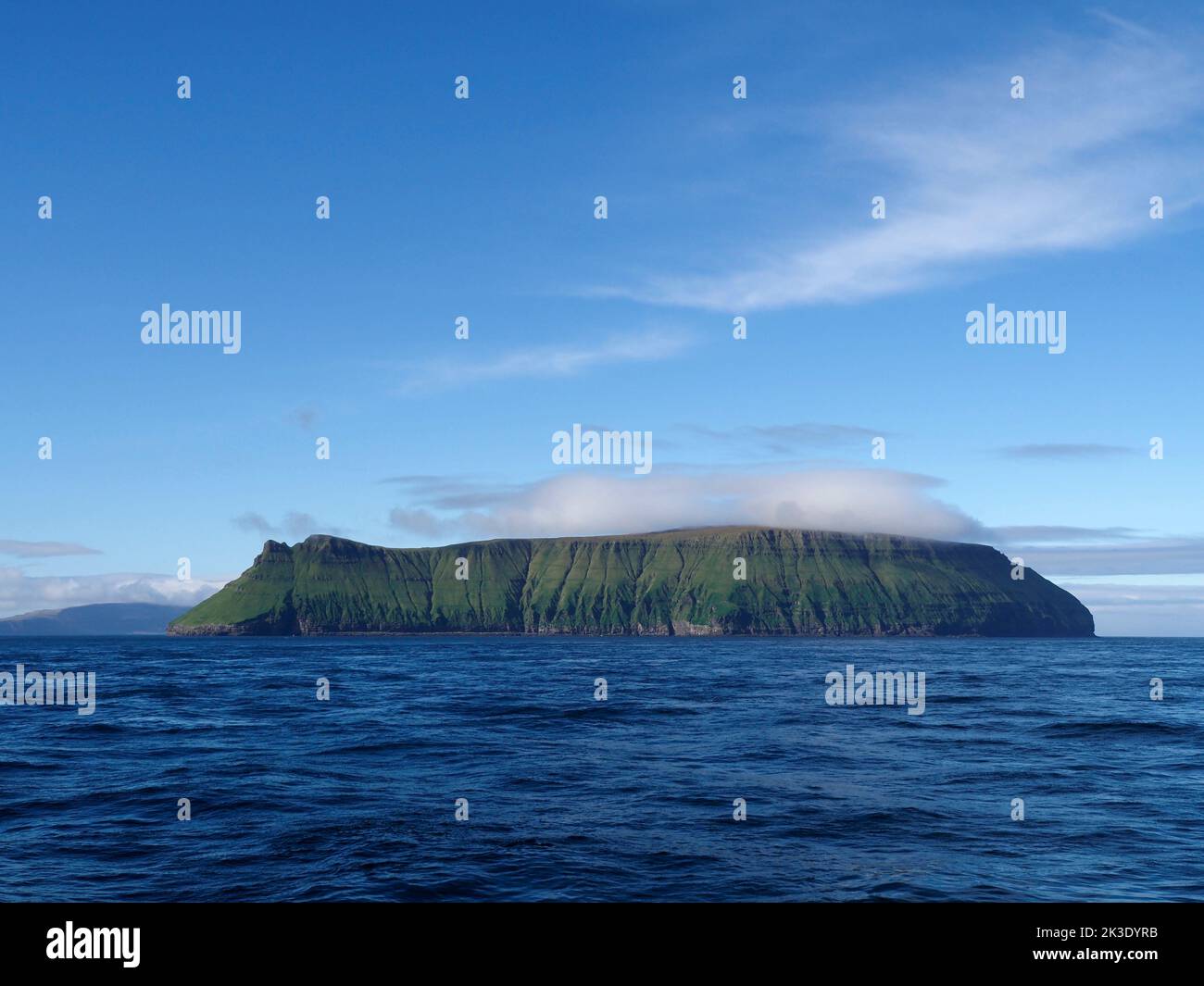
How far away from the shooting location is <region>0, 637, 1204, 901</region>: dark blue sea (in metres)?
18.6

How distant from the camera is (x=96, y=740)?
138 ft

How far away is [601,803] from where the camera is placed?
26344 mm

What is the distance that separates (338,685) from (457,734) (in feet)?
139

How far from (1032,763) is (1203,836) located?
11050 millimetres

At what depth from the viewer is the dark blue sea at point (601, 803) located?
18.6 metres

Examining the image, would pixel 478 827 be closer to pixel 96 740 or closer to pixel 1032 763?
pixel 1032 763
